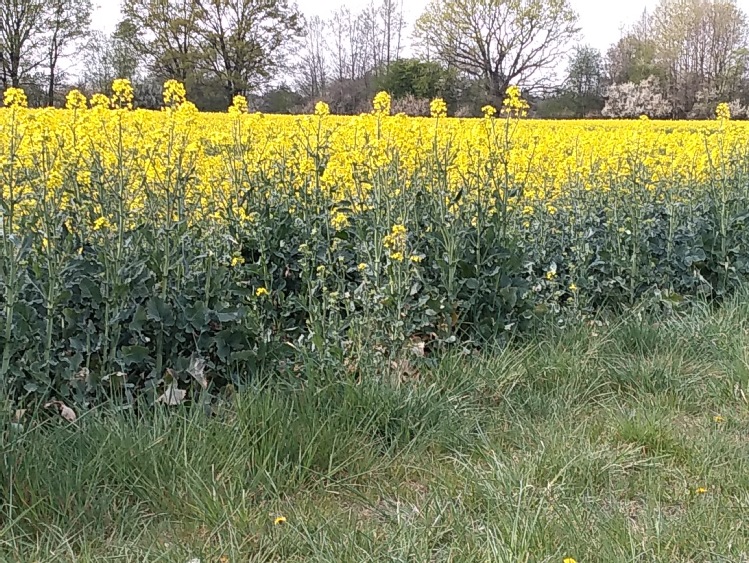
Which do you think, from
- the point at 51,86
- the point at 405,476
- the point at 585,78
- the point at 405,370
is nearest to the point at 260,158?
the point at 405,370

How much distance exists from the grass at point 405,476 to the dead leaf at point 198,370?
0.73 ft

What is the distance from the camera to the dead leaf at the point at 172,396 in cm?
284

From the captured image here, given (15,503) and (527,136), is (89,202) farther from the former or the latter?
(527,136)

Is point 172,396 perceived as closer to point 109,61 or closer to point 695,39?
point 109,61

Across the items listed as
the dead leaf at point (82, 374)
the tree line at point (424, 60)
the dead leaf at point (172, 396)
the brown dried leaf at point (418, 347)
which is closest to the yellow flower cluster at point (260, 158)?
the brown dried leaf at point (418, 347)

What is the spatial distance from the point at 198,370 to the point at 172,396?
18 centimetres

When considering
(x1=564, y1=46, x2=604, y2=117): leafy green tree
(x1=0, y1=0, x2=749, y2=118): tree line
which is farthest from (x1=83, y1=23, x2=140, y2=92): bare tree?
(x1=564, y1=46, x2=604, y2=117): leafy green tree

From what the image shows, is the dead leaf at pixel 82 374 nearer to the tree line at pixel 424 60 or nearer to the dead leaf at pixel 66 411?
the dead leaf at pixel 66 411

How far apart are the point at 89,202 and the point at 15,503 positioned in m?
1.43

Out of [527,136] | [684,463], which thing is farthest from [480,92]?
[684,463]

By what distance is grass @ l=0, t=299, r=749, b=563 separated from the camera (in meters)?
2.05

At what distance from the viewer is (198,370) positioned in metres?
3.00

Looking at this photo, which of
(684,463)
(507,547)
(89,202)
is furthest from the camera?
(89,202)

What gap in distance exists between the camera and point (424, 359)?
132 inches
